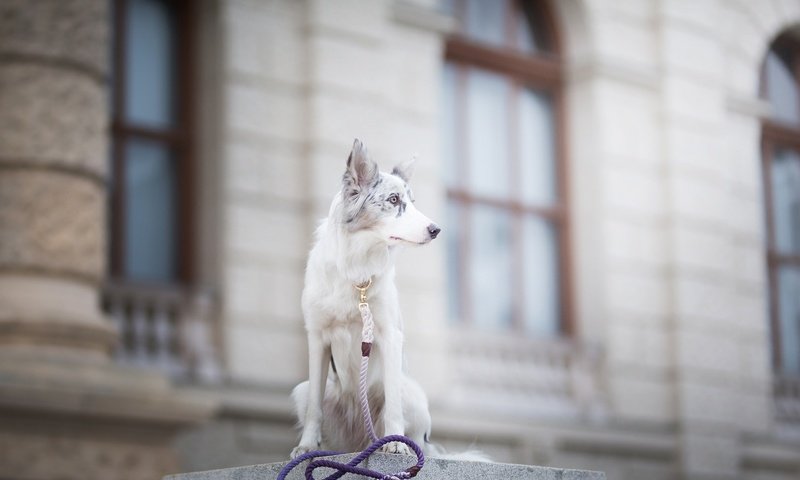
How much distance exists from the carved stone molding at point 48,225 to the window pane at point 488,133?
5527mm

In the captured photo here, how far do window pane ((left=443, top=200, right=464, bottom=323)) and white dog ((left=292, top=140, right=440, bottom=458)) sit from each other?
10.0 m

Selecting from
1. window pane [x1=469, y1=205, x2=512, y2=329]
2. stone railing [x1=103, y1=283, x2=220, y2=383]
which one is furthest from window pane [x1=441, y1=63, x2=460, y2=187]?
stone railing [x1=103, y1=283, x2=220, y2=383]

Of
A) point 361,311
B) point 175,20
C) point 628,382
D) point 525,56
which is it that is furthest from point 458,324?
point 361,311

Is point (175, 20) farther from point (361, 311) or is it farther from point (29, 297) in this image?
Answer: point (361, 311)

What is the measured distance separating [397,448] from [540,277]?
37.7 feet

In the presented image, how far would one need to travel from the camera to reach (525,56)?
1527 centimetres

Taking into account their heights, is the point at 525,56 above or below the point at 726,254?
above

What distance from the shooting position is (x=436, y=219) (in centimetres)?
1348

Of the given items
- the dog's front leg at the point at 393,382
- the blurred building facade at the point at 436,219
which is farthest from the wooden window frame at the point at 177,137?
the dog's front leg at the point at 393,382

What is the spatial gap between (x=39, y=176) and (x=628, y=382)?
7.35 meters

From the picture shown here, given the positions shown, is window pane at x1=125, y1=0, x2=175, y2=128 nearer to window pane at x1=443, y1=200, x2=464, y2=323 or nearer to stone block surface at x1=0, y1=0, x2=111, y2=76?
stone block surface at x1=0, y1=0, x2=111, y2=76

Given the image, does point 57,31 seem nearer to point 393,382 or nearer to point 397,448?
point 393,382

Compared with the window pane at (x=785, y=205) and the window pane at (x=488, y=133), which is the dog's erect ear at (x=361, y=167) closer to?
the window pane at (x=488, y=133)

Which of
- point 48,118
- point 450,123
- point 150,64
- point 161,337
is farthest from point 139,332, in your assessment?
point 450,123
